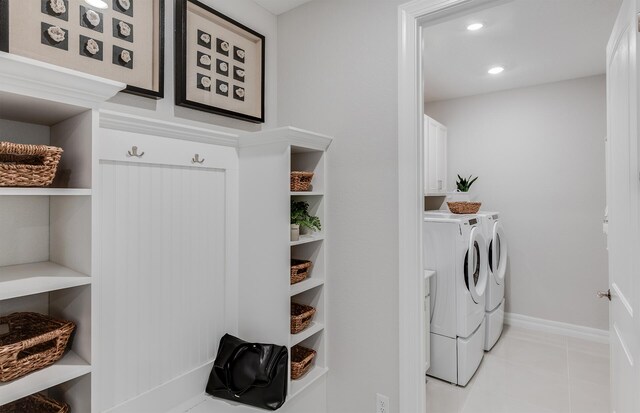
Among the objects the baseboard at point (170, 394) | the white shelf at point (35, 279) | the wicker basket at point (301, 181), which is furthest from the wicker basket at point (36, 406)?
the wicker basket at point (301, 181)

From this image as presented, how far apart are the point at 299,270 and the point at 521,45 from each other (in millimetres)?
2524

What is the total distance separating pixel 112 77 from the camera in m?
1.40

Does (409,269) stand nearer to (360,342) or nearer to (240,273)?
(360,342)

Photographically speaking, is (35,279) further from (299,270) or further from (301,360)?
(301,360)

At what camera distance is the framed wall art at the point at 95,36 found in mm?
1183

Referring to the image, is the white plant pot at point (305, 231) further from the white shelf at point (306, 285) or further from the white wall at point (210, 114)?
the white wall at point (210, 114)

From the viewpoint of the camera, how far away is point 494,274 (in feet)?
11.2

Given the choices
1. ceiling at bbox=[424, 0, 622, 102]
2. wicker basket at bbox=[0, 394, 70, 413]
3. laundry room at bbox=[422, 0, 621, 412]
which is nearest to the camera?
wicker basket at bbox=[0, 394, 70, 413]

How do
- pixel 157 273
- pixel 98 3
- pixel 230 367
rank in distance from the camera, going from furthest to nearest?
1. pixel 230 367
2. pixel 157 273
3. pixel 98 3

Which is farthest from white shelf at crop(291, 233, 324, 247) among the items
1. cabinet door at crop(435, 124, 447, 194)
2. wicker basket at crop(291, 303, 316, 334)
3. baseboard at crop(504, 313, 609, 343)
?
baseboard at crop(504, 313, 609, 343)

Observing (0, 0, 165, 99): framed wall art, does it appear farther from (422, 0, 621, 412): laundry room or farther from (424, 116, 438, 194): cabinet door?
(424, 116, 438, 194): cabinet door

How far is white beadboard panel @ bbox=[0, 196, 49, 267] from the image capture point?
1.17 meters

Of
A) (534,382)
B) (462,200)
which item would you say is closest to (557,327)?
(534,382)

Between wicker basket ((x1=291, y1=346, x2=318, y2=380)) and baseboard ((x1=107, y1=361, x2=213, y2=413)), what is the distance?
0.41 m
